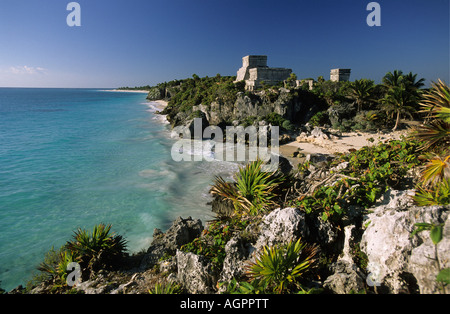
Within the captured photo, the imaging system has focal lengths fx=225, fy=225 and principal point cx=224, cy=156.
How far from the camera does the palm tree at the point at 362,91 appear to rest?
25467 millimetres

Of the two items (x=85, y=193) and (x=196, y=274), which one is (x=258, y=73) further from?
(x=196, y=274)

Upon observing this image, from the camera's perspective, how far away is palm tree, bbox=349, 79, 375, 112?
25.5 m

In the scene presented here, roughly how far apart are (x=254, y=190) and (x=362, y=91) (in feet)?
85.4


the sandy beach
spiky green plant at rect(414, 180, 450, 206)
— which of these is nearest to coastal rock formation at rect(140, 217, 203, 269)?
spiky green plant at rect(414, 180, 450, 206)

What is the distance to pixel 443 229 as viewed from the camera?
2977mm

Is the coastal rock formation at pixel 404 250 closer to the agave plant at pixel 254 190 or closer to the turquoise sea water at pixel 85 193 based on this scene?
the agave plant at pixel 254 190

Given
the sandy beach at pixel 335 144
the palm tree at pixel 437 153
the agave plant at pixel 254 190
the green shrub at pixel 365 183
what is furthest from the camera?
the sandy beach at pixel 335 144

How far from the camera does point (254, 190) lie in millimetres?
5727

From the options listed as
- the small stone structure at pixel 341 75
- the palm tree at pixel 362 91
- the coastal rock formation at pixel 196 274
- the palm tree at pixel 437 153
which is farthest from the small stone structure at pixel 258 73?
the coastal rock formation at pixel 196 274

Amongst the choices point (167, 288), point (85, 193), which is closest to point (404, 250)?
point (167, 288)

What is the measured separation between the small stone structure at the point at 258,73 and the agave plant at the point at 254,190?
30.0m

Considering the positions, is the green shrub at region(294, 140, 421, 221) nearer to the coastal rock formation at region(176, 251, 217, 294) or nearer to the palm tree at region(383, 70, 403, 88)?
the coastal rock formation at region(176, 251, 217, 294)

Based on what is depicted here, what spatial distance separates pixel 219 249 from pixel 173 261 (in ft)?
3.97

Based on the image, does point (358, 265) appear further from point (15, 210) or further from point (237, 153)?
point (237, 153)
